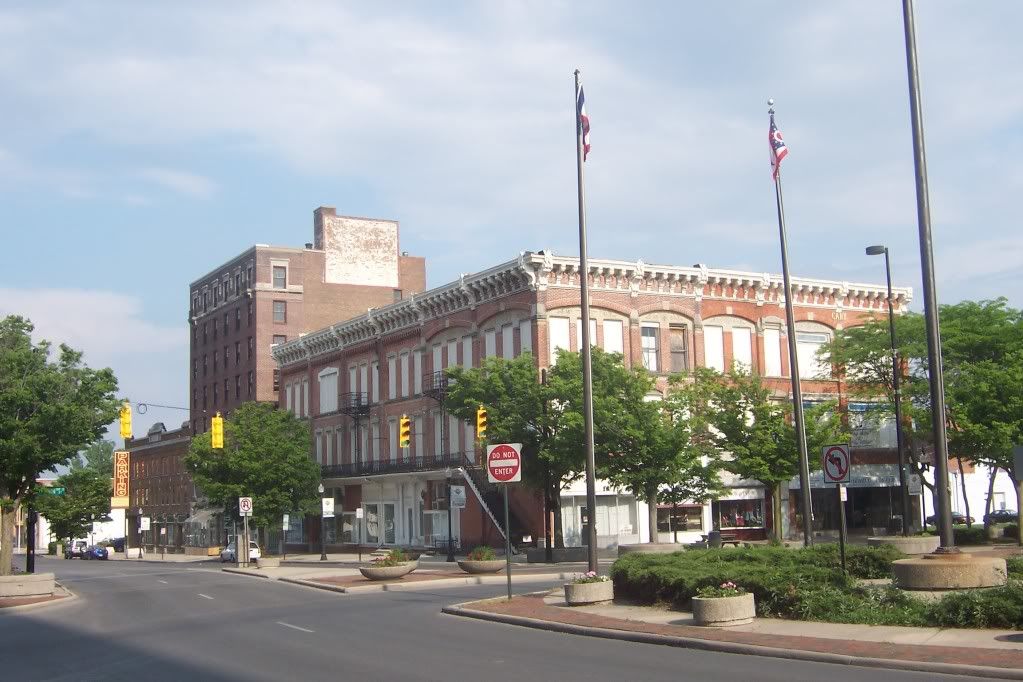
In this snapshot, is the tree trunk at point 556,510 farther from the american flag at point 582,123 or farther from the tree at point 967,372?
the american flag at point 582,123

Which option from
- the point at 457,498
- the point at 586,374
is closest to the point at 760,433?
the point at 457,498

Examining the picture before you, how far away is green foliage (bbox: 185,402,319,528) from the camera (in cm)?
6500

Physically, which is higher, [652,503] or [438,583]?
[652,503]

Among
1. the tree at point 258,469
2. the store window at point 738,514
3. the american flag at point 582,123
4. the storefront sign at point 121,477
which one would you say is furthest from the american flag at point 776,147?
the storefront sign at point 121,477

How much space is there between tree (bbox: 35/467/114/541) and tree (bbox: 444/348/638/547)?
59.4m

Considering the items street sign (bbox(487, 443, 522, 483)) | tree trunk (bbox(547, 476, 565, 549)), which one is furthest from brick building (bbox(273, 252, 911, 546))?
street sign (bbox(487, 443, 522, 483))

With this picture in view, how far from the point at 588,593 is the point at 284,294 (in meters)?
65.6

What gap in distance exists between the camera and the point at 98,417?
119 ft

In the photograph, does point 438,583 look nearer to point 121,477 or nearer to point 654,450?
point 654,450

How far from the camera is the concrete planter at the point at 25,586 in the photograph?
111 feet

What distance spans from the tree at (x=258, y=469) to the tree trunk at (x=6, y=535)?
92.8ft

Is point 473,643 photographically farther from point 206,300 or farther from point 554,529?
point 206,300

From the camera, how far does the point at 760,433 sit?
148ft

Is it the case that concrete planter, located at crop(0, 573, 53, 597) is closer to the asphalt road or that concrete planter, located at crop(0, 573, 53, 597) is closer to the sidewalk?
the asphalt road
